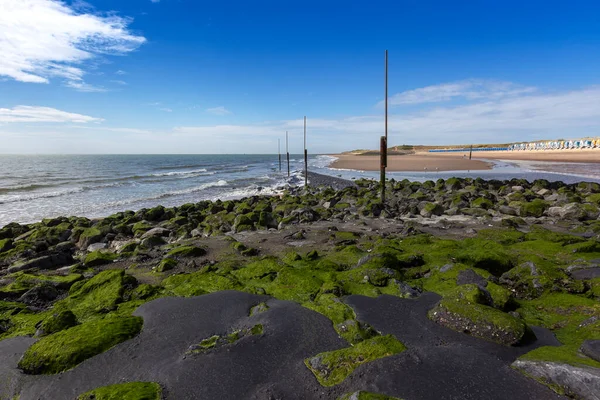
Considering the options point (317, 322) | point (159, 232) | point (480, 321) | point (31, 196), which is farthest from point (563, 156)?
point (31, 196)

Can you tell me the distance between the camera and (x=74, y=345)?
14.2 feet

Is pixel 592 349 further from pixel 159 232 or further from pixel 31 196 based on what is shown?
pixel 31 196

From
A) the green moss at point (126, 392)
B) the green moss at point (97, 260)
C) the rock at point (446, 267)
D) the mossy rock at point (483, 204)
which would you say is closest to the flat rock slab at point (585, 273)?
the rock at point (446, 267)

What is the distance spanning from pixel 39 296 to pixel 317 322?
6.42 m

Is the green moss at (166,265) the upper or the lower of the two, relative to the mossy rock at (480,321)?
lower

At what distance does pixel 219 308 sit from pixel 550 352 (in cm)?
510

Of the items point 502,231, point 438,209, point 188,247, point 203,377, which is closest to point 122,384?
point 203,377

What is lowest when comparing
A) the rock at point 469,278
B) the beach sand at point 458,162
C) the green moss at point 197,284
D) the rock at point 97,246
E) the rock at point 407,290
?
the rock at point 97,246

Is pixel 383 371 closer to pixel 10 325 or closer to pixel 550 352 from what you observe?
pixel 550 352

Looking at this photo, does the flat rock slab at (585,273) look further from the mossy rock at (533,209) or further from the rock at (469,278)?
the mossy rock at (533,209)

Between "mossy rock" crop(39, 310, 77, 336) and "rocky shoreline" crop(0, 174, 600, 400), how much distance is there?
3 centimetres

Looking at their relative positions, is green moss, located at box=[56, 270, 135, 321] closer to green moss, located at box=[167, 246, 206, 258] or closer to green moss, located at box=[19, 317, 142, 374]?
green moss, located at box=[19, 317, 142, 374]

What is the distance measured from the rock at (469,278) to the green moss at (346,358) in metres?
2.72

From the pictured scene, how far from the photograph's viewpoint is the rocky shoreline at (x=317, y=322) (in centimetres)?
362
